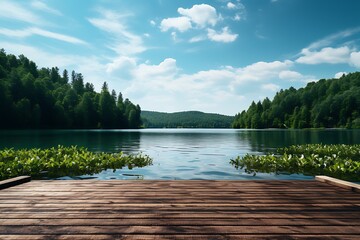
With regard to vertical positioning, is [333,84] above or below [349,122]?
above

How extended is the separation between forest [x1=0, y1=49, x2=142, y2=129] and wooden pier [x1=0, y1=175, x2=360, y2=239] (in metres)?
98.9

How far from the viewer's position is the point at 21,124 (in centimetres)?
9456

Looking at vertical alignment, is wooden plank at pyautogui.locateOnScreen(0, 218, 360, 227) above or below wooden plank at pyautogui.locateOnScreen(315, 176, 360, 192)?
below

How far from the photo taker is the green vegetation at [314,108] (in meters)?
134

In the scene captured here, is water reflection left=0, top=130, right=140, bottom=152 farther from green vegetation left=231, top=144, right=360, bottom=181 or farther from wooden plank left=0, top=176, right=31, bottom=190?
wooden plank left=0, top=176, right=31, bottom=190

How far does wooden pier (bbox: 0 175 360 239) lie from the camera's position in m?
4.27

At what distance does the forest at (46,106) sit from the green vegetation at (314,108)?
75.9 metres

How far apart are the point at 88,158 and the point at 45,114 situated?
104 metres

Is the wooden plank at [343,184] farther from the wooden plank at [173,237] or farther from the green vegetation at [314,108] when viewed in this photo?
the green vegetation at [314,108]

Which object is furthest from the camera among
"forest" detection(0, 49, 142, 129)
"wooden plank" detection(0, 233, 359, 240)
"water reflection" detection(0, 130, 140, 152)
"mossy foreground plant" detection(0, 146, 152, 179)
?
"forest" detection(0, 49, 142, 129)

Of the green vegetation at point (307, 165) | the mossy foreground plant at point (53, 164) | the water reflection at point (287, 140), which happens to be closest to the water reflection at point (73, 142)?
the mossy foreground plant at point (53, 164)

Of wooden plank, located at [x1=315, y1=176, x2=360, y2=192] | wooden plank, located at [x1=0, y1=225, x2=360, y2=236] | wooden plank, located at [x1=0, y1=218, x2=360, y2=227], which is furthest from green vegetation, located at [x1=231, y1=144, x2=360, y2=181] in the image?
wooden plank, located at [x1=0, y1=225, x2=360, y2=236]

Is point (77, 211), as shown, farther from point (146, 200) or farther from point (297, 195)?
point (297, 195)

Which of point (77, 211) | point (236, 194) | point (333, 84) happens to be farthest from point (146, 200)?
point (333, 84)
